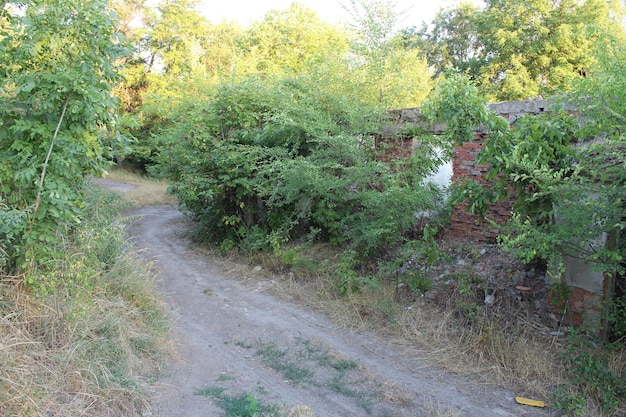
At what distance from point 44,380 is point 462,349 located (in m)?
4.25

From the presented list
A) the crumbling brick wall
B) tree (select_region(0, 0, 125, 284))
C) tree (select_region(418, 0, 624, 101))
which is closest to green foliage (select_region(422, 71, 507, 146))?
the crumbling brick wall

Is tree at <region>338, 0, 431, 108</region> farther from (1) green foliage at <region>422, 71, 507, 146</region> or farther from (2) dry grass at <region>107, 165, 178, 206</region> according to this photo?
(2) dry grass at <region>107, 165, 178, 206</region>

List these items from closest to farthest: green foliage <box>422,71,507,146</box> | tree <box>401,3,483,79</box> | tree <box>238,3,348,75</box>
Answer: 1. green foliage <box>422,71,507,146</box>
2. tree <box>238,3,348,75</box>
3. tree <box>401,3,483,79</box>

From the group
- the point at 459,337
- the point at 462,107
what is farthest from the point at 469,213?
the point at 462,107

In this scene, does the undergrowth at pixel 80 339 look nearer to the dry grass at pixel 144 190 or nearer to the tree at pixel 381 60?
the tree at pixel 381 60

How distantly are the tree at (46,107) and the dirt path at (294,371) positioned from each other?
1821 millimetres

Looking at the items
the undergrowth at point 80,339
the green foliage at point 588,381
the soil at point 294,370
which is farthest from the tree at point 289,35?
the green foliage at point 588,381

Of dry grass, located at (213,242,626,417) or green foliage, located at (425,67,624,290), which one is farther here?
dry grass, located at (213,242,626,417)

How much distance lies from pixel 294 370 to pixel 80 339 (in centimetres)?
221

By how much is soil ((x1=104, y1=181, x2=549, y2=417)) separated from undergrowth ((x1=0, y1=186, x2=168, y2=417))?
0.96 ft

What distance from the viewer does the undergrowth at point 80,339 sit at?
3385 mm

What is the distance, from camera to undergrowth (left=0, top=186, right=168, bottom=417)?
3385 millimetres

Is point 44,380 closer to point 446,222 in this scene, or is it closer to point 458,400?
point 458,400

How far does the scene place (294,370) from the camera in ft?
16.9
